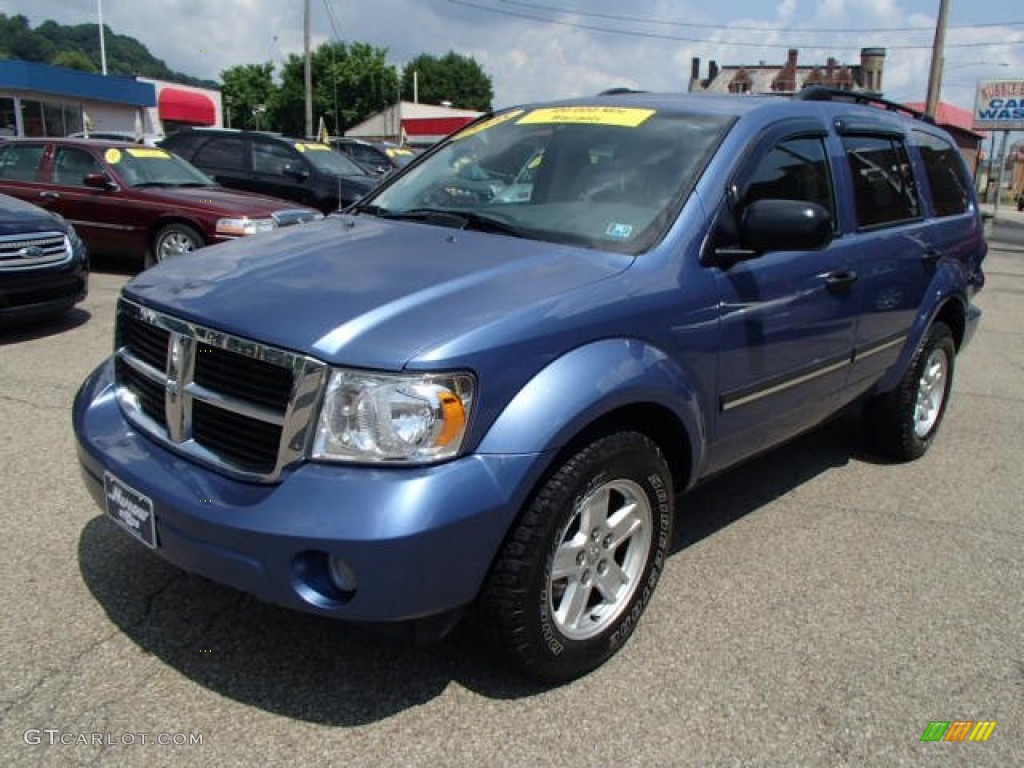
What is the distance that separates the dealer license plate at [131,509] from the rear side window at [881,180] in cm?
325

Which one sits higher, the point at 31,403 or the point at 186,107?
the point at 186,107

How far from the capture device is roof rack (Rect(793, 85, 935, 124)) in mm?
4242

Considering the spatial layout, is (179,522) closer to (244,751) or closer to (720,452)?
(244,751)

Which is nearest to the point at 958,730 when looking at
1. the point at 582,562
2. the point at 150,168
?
the point at 582,562

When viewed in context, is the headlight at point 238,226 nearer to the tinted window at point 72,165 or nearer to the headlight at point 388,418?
the tinted window at point 72,165

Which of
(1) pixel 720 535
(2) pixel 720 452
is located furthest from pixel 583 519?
(1) pixel 720 535

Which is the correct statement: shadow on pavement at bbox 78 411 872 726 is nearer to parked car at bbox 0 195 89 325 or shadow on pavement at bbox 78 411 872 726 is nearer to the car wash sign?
parked car at bbox 0 195 89 325

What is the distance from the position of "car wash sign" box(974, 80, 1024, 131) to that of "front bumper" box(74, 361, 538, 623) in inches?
1569

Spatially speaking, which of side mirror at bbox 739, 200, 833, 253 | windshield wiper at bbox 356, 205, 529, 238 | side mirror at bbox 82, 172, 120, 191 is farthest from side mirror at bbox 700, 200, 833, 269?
side mirror at bbox 82, 172, 120, 191

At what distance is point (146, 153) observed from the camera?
10.4 meters

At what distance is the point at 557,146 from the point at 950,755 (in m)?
2.57

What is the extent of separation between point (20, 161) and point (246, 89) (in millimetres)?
84510

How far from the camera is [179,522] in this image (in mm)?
2441

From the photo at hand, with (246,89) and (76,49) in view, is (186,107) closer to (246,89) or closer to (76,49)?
(246,89)
